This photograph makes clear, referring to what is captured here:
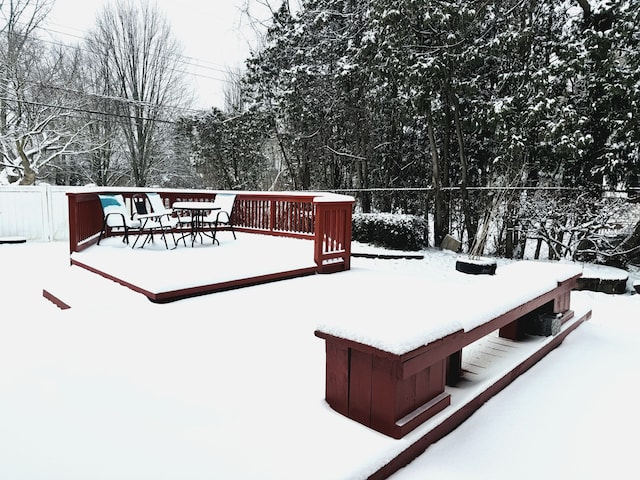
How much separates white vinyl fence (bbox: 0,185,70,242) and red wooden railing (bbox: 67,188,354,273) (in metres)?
1.97

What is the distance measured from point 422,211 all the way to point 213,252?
4.94 m

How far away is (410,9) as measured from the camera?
709 cm

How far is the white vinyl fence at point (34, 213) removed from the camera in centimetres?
812

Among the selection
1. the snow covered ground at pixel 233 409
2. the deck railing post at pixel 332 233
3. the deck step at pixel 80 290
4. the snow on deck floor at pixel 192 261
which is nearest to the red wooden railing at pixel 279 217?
the deck railing post at pixel 332 233

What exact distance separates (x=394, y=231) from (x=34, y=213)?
7224 mm

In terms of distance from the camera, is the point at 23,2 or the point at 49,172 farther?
the point at 49,172

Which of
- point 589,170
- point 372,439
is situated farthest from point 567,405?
point 589,170

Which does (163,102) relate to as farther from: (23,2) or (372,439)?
(372,439)

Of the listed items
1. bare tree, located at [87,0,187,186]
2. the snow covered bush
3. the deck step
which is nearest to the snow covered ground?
the deck step

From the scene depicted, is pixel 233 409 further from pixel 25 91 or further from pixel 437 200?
pixel 25 91

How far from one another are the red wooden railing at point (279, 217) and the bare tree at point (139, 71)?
8326mm

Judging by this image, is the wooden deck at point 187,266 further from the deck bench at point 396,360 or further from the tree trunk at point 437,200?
the tree trunk at point 437,200

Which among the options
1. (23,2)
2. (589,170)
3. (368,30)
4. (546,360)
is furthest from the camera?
(23,2)

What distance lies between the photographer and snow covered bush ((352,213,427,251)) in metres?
7.58
